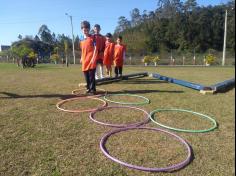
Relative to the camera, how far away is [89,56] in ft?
25.2

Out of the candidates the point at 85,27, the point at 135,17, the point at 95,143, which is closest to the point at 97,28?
the point at 85,27

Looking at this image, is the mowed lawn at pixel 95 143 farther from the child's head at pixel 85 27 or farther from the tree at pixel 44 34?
the tree at pixel 44 34

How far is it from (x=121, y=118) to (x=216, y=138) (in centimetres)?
186

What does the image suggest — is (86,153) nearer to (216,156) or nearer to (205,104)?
(216,156)

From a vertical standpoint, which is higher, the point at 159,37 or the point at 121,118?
the point at 159,37

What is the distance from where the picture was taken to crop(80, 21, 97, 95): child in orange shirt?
7.57m

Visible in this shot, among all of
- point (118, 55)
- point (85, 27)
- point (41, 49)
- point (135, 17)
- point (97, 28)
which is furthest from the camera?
point (135, 17)

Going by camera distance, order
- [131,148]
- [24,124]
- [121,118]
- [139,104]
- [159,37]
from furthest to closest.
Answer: [159,37] < [139,104] < [121,118] < [24,124] < [131,148]

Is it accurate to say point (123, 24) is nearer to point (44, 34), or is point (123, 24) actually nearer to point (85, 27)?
point (44, 34)

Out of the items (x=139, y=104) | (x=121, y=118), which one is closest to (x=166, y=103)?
(x=139, y=104)

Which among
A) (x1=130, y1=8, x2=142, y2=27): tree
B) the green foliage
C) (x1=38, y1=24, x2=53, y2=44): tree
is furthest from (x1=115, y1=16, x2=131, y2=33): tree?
the green foliage

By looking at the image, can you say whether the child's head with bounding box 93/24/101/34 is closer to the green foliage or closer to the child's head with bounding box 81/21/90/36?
the child's head with bounding box 81/21/90/36

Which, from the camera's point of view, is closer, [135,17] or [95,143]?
[95,143]

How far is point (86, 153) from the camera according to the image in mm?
3383
